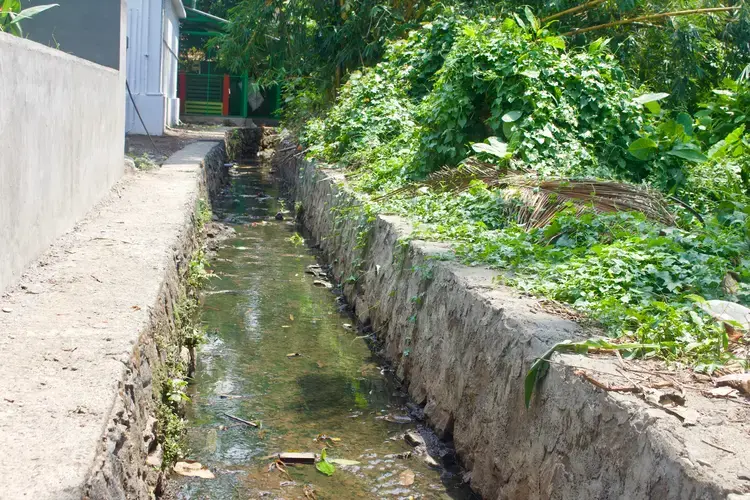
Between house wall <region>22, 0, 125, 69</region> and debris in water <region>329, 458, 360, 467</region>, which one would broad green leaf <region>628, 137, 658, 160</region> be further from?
house wall <region>22, 0, 125, 69</region>

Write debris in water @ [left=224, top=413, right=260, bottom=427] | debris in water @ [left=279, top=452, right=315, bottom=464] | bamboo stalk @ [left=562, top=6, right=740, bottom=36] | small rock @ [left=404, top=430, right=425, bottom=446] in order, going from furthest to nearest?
bamboo stalk @ [left=562, top=6, right=740, bottom=36] → debris in water @ [left=224, top=413, right=260, bottom=427] → small rock @ [left=404, top=430, right=425, bottom=446] → debris in water @ [left=279, top=452, right=315, bottom=464]

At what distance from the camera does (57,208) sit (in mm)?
6375

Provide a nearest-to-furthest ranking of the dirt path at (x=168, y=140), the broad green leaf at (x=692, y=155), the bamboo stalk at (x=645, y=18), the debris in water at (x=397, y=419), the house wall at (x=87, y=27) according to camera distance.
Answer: the debris in water at (x=397, y=419), the broad green leaf at (x=692, y=155), the house wall at (x=87, y=27), the bamboo stalk at (x=645, y=18), the dirt path at (x=168, y=140)

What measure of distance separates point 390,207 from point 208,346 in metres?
2.03

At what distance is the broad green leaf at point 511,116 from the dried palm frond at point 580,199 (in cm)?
118

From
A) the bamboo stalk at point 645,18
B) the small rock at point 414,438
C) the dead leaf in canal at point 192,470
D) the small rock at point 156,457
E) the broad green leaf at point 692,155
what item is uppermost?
the bamboo stalk at point 645,18

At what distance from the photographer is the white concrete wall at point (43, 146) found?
491cm

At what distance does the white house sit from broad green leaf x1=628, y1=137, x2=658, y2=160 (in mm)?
13217

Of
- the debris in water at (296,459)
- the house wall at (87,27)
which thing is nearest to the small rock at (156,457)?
the debris in water at (296,459)

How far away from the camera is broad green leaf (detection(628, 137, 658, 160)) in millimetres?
7332

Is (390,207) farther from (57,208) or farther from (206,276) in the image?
(57,208)

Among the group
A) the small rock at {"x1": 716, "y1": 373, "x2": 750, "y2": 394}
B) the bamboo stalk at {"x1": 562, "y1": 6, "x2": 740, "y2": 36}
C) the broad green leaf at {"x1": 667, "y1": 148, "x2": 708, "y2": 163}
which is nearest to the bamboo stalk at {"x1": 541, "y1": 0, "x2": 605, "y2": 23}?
the bamboo stalk at {"x1": 562, "y1": 6, "x2": 740, "y2": 36}

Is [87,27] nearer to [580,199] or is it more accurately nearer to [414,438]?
[580,199]

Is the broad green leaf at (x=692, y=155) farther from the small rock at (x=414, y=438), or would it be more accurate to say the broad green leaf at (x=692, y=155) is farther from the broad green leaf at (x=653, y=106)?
the small rock at (x=414, y=438)
